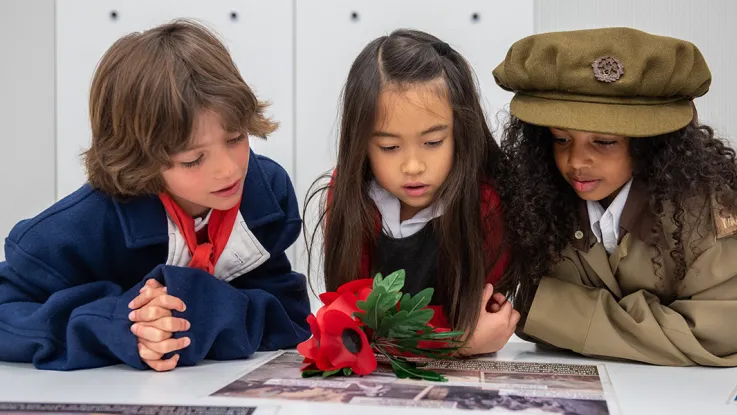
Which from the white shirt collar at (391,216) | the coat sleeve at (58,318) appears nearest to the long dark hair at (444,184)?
the white shirt collar at (391,216)

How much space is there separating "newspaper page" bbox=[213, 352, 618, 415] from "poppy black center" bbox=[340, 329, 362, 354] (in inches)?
1.5

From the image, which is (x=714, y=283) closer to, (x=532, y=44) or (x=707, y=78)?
(x=707, y=78)

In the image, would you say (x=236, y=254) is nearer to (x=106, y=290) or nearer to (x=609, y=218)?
(x=106, y=290)

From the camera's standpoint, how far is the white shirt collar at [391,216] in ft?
4.88

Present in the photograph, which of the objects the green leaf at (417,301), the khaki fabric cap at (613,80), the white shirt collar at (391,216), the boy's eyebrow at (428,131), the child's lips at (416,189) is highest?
the khaki fabric cap at (613,80)

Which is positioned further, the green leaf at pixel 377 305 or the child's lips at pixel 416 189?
the child's lips at pixel 416 189

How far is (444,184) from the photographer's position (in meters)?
1.42

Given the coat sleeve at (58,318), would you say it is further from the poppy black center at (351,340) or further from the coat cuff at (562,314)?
the coat cuff at (562,314)

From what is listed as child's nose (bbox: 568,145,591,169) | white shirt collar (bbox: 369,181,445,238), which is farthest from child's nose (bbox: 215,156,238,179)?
child's nose (bbox: 568,145,591,169)

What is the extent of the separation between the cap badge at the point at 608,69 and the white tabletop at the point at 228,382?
0.43 m

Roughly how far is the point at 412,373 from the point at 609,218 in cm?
44

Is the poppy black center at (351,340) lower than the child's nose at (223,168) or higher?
lower

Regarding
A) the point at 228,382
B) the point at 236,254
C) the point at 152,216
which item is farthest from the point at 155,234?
the point at 228,382

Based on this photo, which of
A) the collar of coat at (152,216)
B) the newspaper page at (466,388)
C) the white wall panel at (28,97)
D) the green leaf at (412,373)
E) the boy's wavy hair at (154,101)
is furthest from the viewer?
the white wall panel at (28,97)
